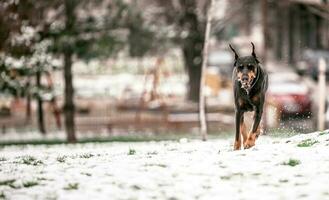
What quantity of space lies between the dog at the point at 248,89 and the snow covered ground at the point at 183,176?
0.43 metres

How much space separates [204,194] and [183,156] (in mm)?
2845

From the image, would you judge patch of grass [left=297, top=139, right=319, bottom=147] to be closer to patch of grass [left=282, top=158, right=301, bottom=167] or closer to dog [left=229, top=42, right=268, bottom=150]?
dog [left=229, top=42, right=268, bottom=150]

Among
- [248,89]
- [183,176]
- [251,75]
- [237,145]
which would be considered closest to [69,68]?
[237,145]

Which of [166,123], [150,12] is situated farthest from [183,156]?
[150,12]

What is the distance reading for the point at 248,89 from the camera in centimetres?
1200

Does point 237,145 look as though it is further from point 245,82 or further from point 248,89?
point 245,82

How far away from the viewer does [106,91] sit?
46250mm

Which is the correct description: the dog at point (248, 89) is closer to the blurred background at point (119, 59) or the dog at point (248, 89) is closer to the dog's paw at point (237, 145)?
the dog's paw at point (237, 145)

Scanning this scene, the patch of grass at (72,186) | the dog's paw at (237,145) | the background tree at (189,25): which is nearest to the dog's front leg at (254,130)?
the dog's paw at (237,145)

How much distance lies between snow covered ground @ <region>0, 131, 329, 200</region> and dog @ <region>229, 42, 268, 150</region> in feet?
1.40

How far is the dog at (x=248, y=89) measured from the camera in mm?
11641

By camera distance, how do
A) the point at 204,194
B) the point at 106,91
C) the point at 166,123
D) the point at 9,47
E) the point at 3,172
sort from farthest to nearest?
the point at 106,91, the point at 166,123, the point at 9,47, the point at 3,172, the point at 204,194

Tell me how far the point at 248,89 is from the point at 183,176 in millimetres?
2454

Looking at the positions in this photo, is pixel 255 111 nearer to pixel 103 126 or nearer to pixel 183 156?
pixel 183 156
